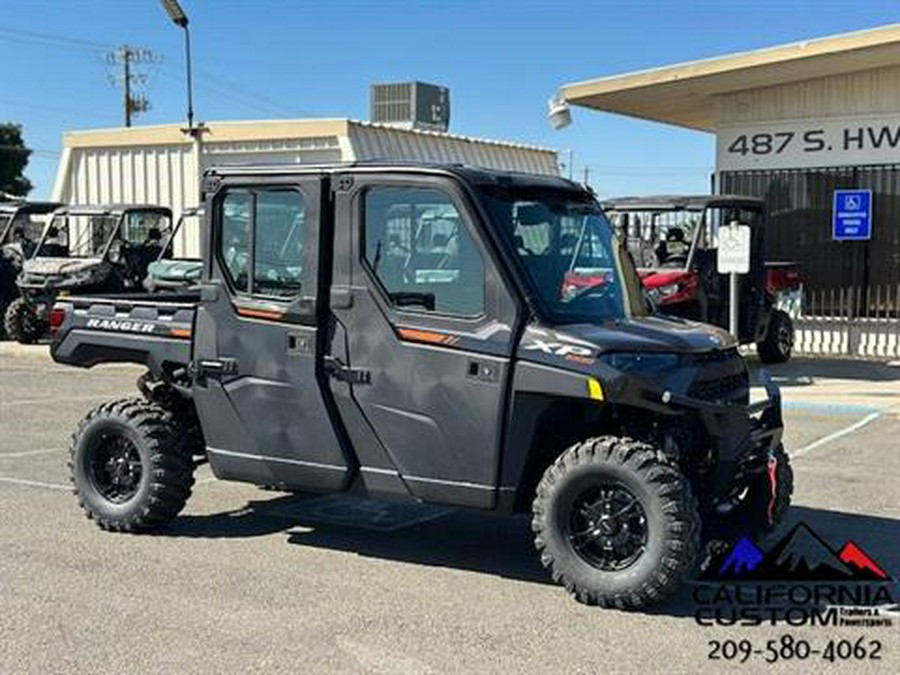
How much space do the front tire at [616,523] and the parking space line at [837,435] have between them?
4589 millimetres

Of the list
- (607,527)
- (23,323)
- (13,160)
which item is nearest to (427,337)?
(607,527)

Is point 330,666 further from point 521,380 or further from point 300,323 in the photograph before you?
point 300,323

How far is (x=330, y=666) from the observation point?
4.56m

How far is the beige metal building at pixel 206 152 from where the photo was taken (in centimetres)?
2048

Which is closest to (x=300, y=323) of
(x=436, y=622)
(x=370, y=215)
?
(x=370, y=215)

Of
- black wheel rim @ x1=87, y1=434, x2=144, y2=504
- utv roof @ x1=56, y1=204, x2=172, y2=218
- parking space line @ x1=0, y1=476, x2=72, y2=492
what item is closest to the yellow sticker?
black wheel rim @ x1=87, y1=434, x2=144, y2=504

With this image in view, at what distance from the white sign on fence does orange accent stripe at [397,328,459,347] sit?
7.94 metres

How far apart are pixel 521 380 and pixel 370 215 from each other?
1.24 m

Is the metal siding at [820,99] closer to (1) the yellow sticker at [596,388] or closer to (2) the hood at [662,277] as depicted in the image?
(2) the hood at [662,277]

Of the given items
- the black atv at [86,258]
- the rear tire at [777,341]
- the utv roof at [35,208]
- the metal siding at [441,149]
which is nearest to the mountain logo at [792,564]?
the rear tire at [777,341]

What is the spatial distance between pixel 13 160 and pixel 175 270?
5428 cm

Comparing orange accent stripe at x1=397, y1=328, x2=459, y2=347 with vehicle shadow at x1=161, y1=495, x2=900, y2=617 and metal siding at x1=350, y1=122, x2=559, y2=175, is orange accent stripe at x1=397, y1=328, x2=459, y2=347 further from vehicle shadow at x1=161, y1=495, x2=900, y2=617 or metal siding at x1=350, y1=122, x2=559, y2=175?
metal siding at x1=350, y1=122, x2=559, y2=175

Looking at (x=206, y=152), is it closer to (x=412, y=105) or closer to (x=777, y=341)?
(x=412, y=105)

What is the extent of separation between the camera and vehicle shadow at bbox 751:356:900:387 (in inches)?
548
